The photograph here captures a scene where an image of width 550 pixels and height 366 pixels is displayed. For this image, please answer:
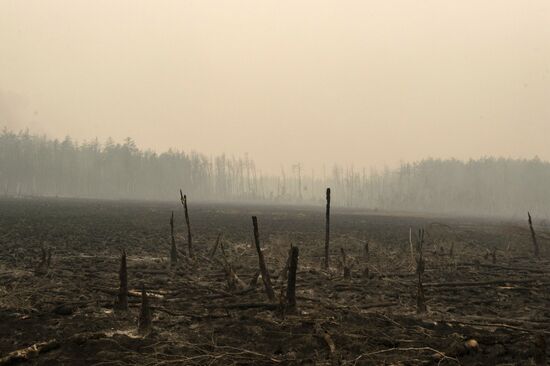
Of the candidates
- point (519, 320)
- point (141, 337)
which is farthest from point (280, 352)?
point (519, 320)

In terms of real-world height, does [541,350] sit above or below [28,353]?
above

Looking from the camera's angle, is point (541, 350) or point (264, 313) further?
point (264, 313)

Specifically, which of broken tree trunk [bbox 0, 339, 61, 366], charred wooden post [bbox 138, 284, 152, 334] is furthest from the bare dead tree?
broken tree trunk [bbox 0, 339, 61, 366]

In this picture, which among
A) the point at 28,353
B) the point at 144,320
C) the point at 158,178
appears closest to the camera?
the point at 28,353

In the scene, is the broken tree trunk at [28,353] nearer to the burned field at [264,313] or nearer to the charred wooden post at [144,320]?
the burned field at [264,313]

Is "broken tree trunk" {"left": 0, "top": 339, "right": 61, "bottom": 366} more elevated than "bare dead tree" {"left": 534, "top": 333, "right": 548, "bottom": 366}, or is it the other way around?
"bare dead tree" {"left": 534, "top": 333, "right": 548, "bottom": 366}

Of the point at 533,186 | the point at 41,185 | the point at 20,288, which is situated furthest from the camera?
the point at 533,186

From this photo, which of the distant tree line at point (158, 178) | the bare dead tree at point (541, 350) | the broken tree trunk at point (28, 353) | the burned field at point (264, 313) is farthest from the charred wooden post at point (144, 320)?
the distant tree line at point (158, 178)

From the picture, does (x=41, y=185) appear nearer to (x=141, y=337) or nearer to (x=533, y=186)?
(x=141, y=337)

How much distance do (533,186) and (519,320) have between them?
128440 millimetres

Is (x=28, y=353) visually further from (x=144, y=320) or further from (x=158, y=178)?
(x=158, y=178)

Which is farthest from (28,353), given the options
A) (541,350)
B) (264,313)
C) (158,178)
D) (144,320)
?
(158,178)

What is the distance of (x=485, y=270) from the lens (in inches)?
680

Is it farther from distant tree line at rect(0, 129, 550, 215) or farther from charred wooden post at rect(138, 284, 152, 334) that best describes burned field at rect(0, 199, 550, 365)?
A: distant tree line at rect(0, 129, 550, 215)
